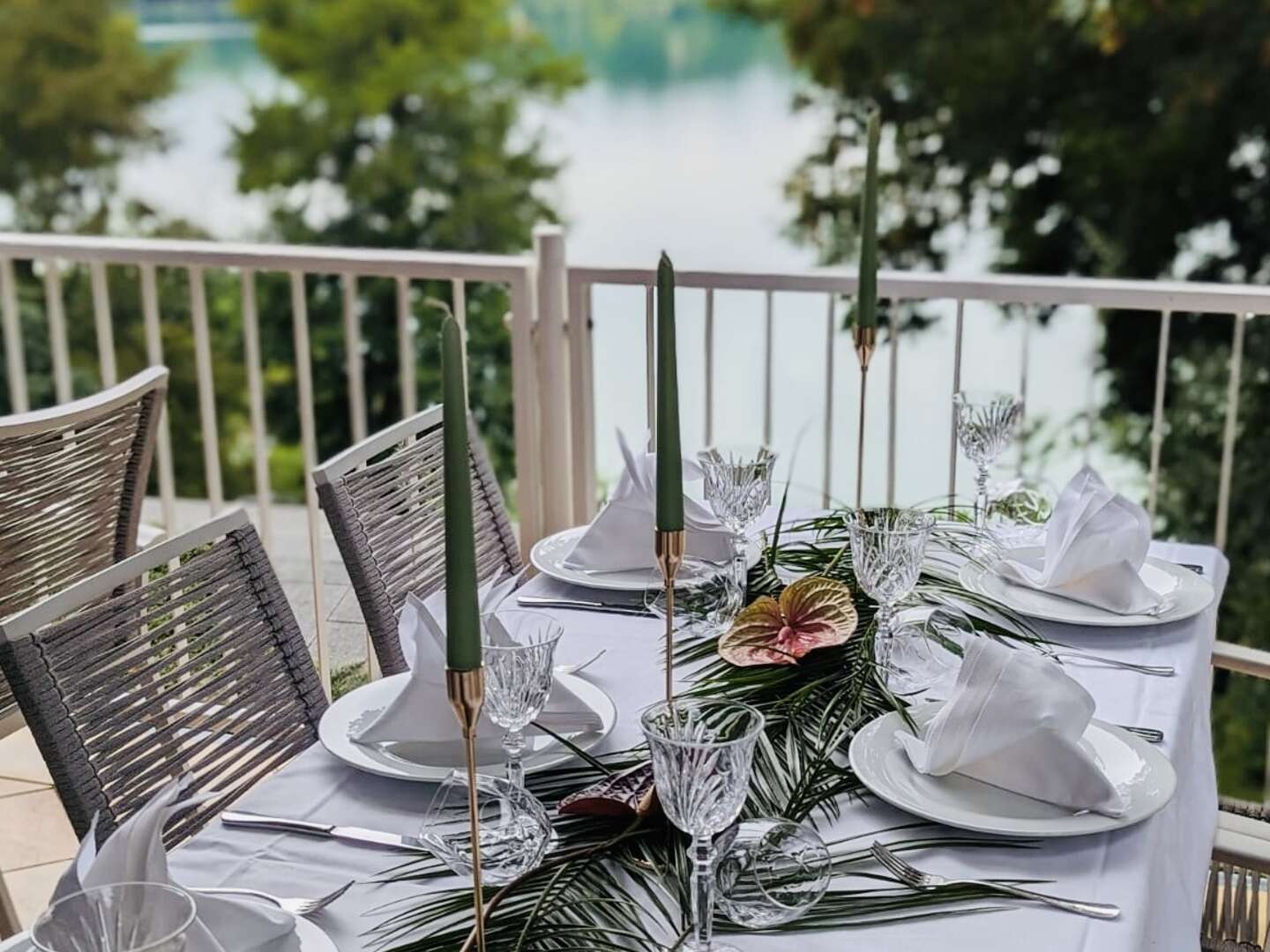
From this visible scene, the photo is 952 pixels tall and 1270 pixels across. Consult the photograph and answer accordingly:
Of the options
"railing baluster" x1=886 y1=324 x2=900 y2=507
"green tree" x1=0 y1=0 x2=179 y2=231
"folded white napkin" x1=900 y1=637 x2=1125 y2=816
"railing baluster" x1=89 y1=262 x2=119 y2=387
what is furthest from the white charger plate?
"green tree" x1=0 y1=0 x2=179 y2=231

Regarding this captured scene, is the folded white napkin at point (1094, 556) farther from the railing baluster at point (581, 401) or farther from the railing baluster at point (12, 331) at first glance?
the railing baluster at point (12, 331)

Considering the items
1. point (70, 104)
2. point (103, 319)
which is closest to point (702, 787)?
point (103, 319)

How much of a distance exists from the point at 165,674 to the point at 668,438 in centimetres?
72

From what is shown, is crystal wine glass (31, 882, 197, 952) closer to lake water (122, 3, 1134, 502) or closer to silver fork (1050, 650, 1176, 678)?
silver fork (1050, 650, 1176, 678)

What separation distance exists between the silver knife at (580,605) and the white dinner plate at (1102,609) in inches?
16.0

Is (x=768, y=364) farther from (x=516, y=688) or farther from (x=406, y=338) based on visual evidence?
(x=516, y=688)

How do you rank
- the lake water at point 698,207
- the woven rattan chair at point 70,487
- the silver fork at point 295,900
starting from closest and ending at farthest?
the silver fork at point 295,900, the woven rattan chair at point 70,487, the lake water at point 698,207

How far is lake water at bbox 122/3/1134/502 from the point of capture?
759 centimetres

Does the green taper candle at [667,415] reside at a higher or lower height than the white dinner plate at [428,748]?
higher

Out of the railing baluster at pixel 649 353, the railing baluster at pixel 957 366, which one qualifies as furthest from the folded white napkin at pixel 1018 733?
the railing baluster at pixel 957 366

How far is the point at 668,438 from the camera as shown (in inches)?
49.0

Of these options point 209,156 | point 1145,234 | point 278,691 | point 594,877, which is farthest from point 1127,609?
point 209,156

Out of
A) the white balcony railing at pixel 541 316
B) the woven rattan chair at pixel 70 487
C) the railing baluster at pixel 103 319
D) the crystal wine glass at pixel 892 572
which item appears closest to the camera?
the crystal wine glass at pixel 892 572

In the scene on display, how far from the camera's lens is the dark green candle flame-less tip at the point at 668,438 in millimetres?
1246
